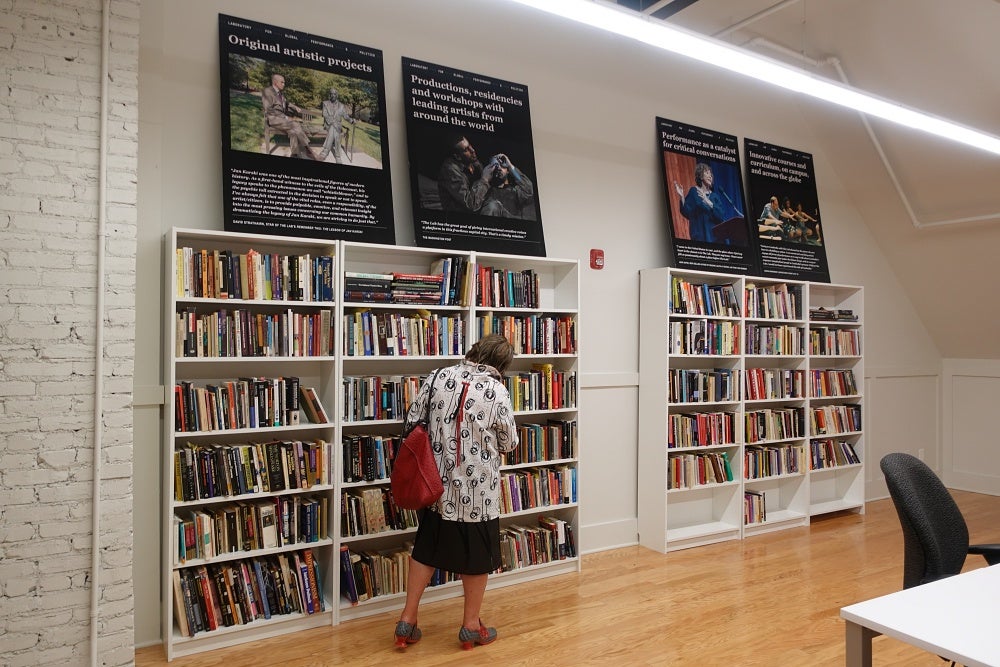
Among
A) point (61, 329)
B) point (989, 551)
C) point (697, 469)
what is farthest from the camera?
point (697, 469)

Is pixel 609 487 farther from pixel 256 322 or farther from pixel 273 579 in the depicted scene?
pixel 256 322

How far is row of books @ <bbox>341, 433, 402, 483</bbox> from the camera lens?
395 centimetres

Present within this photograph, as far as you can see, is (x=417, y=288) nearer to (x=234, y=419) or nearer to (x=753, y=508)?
(x=234, y=419)

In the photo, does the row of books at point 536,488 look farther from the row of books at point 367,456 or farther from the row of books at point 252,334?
the row of books at point 252,334

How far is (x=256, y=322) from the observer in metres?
3.71

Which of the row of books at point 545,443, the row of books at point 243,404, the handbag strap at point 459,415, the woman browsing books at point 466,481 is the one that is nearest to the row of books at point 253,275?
the row of books at point 243,404

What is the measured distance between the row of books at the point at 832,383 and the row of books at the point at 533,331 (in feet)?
9.04

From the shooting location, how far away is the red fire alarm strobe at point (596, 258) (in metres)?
5.27

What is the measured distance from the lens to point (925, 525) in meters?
2.52

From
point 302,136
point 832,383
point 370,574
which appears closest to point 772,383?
point 832,383

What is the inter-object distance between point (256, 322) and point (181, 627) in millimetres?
1572

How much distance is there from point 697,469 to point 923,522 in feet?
9.69

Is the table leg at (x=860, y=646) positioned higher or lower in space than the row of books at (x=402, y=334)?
lower

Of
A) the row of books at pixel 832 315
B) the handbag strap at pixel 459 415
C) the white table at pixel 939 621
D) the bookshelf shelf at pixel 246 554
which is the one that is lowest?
the bookshelf shelf at pixel 246 554
